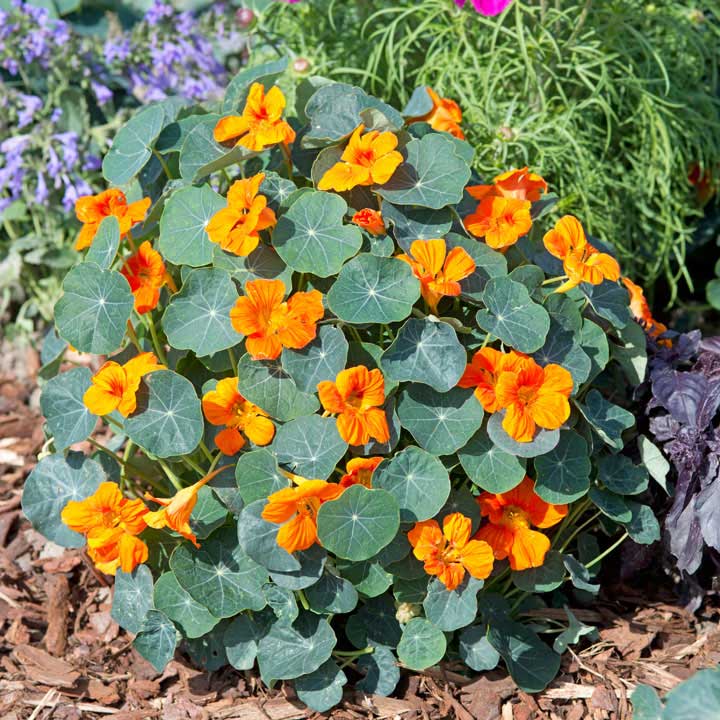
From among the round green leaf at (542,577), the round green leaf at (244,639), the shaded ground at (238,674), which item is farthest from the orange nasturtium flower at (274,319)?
the shaded ground at (238,674)

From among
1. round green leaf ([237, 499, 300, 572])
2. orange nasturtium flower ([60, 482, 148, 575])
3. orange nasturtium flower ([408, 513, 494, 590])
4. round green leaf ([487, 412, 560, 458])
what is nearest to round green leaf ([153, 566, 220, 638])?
orange nasturtium flower ([60, 482, 148, 575])

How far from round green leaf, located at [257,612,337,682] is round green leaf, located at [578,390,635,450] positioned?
68cm

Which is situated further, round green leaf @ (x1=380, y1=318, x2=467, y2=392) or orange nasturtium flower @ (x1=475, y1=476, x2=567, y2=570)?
orange nasturtium flower @ (x1=475, y1=476, x2=567, y2=570)

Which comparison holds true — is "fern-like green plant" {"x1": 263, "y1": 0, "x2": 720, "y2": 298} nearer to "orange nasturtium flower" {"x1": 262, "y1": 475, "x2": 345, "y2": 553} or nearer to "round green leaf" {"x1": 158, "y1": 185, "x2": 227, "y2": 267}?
"round green leaf" {"x1": 158, "y1": 185, "x2": 227, "y2": 267}

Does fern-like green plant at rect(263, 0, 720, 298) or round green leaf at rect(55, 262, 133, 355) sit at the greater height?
fern-like green plant at rect(263, 0, 720, 298)

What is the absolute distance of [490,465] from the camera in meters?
1.83

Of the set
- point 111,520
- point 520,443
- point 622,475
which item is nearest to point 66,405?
point 111,520

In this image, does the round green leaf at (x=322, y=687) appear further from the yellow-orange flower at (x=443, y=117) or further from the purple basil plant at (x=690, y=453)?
the yellow-orange flower at (x=443, y=117)

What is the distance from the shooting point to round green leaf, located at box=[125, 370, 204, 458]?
5.96 ft

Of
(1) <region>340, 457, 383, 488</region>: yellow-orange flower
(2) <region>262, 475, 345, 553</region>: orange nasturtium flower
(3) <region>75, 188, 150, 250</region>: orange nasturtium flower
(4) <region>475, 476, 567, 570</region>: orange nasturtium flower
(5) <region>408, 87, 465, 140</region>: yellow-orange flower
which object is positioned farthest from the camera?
(5) <region>408, 87, 465, 140</region>: yellow-orange flower

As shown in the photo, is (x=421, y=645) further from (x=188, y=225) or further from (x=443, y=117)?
(x=443, y=117)

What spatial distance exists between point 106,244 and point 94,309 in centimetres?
14

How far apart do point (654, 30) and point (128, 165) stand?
185 centimetres

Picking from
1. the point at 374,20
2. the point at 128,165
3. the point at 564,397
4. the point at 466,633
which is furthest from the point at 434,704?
the point at 374,20
